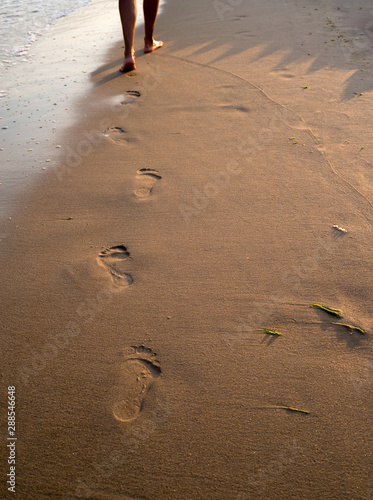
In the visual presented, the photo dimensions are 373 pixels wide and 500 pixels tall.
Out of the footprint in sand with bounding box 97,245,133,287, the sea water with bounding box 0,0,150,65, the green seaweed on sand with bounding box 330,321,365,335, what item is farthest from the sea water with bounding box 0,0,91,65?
the green seaweed on sand with bounding box 330,321,365,335

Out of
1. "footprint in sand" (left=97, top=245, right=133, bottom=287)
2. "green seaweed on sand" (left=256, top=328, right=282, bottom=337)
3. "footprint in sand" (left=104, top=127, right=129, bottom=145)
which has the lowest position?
"green seaweed on sand" (left=256, top=328, right=282, bottom=337)

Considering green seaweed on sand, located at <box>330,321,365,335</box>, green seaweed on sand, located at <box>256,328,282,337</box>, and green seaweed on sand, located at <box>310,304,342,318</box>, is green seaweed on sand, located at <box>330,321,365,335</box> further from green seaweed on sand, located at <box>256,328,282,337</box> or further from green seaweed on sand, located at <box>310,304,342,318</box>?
green seaweed on sand, located at <box>256,328,282,337</box>

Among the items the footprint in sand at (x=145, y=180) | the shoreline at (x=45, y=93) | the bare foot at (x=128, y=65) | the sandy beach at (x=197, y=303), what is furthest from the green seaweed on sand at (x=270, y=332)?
the bare foot at (x=128, y=65)

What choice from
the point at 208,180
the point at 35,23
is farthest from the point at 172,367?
the point at 35,23

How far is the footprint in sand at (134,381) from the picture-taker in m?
1.38

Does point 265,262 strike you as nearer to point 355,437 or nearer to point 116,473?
point 355,437

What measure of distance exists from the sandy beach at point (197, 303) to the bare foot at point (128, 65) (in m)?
0.80

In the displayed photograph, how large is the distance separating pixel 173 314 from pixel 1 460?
744 mm

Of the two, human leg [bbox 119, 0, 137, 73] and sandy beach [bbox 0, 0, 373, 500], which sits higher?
human leg [bbox 119, 0, 137, 73]

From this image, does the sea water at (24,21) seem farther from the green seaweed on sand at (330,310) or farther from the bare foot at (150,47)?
the green seaweed on sand at (330,310)

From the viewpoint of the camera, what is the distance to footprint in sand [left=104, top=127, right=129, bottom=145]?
2.87 metres

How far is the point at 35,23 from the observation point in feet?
19.2

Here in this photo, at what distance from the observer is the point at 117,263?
A: 1.92 metres

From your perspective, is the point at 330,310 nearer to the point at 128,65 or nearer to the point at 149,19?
the point at 128,65
